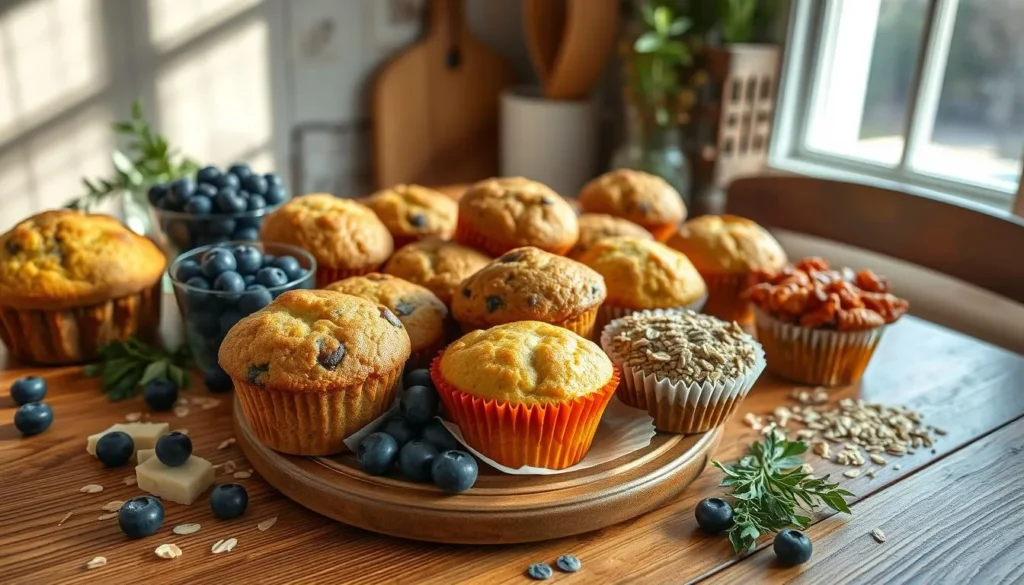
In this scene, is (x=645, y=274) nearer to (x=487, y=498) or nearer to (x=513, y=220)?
(x=513, y=220)

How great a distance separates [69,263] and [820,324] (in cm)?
145

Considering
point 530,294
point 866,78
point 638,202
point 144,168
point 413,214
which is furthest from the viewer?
point 866,78

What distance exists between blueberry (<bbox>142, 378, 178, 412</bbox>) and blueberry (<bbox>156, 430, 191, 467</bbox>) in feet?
0.75

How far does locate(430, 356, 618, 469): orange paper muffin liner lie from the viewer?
122 cm

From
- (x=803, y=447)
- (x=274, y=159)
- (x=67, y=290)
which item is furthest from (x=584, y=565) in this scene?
(x=274, y=159)

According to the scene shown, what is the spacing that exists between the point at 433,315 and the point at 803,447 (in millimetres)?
680

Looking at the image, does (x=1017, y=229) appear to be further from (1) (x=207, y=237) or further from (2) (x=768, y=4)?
(1) (x=207, y=237)

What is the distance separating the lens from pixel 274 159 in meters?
3.48

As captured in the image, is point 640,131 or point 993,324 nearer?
point 993,324

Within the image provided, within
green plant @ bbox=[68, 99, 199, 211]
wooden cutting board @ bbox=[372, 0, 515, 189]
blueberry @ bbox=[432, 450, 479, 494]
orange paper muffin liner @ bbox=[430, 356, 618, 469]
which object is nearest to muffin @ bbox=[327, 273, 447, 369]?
orange paper muffin liner @ bbox=[430, 356, 618, 469]

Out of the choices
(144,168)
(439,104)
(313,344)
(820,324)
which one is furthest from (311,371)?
(439,104)

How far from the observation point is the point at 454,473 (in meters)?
1.18

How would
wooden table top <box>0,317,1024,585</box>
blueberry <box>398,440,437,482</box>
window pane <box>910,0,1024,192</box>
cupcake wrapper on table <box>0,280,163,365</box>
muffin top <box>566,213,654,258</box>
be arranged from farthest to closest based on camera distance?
window pane <box>910,0,1024,192</box>, muffin top <box>566,213,654,258</box>, cupcake wrapper on table <box>0,280,163,365</box>, blueberry <box>398,440,437,482</box>, wooden table top <box>0,317,1024,585</box>

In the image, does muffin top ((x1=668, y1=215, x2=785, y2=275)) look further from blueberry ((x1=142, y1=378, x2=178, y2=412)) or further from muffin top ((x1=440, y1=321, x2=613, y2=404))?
blueberry ((x1=142, y1=378, x2=178, y2=412))
